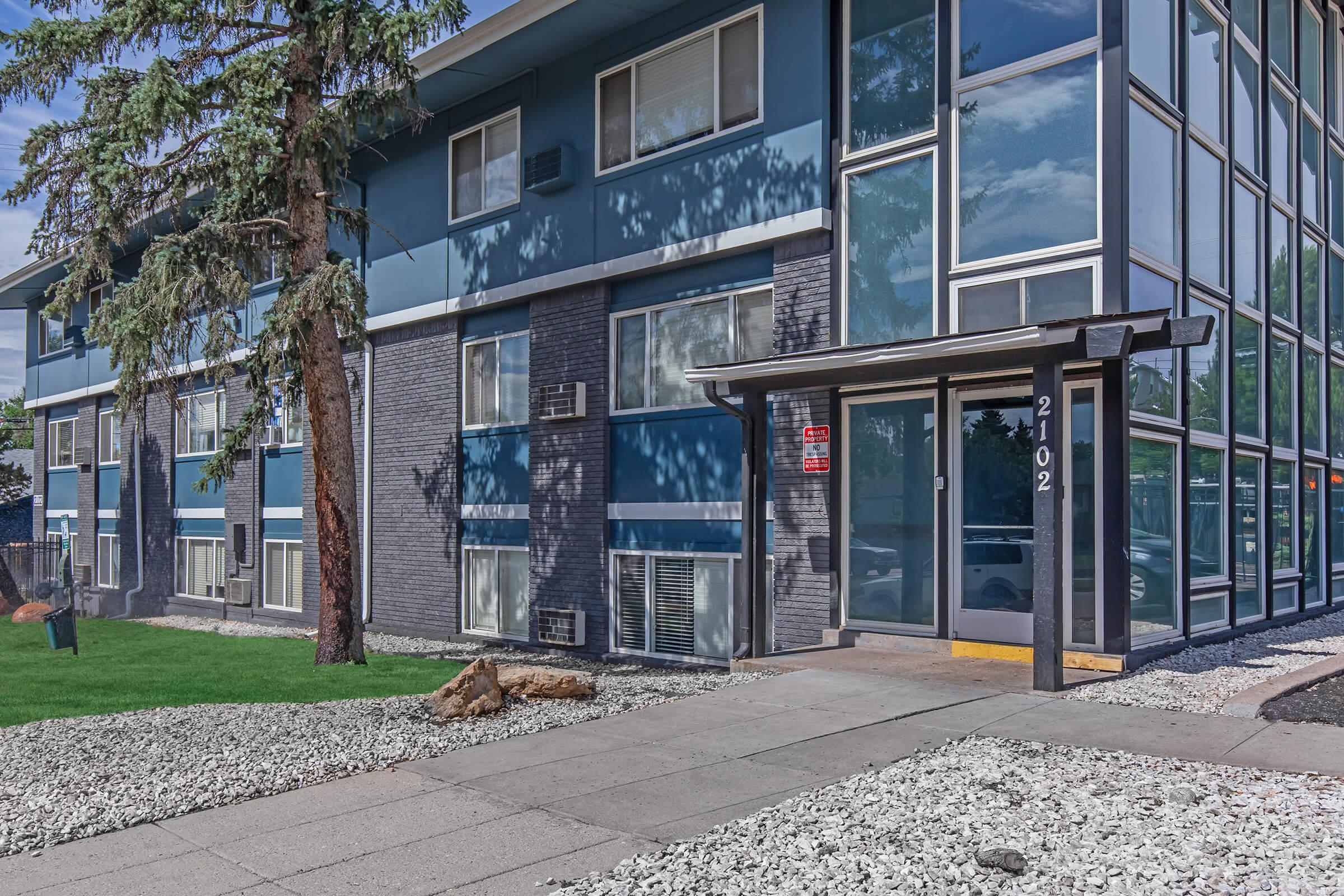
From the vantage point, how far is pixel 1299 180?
15.3 meters

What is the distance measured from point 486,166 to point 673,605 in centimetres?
715

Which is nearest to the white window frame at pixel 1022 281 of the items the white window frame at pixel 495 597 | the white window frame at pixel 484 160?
the white window frame at pixel 484 160

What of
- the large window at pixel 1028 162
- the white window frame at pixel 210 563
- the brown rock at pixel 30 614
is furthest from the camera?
the white window frame at pixel 210 563

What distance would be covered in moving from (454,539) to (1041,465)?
9969 mm

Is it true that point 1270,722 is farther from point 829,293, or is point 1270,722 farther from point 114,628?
point 114,628

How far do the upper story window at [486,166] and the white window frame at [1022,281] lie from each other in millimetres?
7312

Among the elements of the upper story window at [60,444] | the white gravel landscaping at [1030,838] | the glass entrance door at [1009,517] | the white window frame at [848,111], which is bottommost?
the white gravel landscaping at [1030,838]

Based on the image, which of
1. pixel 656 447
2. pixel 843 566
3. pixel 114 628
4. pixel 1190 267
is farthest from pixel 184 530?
pixel 1190 267

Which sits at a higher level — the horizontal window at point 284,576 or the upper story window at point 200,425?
the upper story window at point 200,425

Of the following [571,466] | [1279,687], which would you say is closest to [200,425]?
[571,466]

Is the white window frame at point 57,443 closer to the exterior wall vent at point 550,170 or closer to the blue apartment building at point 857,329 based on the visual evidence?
the blue apartment building at point 857,329

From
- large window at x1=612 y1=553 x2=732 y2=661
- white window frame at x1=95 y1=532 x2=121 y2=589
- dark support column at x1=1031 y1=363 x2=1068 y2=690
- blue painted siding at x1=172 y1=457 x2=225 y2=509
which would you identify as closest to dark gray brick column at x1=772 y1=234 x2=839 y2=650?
large window at x1=612 y1=553 x2=732 y2=661

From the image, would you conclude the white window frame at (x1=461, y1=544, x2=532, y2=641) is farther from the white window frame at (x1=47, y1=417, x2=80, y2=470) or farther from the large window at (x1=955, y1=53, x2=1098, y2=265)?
the white window frame at (x1=47, y1=417, x2=80, y2=470)

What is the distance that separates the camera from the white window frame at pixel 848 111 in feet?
36.8
